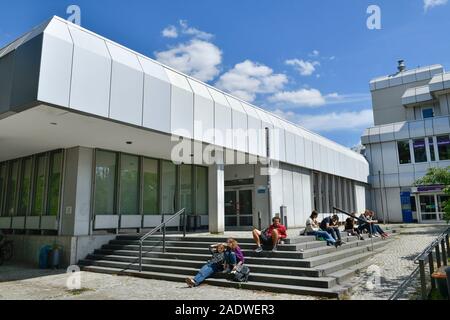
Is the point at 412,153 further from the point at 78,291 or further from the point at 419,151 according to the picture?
the point at 78,291

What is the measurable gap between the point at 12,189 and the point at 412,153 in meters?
27.8

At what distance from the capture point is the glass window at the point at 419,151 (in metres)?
28.2

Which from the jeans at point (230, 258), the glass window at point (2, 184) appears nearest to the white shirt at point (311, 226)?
the jeans at point (230, 258)

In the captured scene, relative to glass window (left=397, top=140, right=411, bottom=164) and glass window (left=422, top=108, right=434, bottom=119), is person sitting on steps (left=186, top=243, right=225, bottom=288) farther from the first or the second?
glass window (left=422, top=108, right=434, bottom=119)

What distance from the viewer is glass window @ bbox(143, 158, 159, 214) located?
15461 millimetres

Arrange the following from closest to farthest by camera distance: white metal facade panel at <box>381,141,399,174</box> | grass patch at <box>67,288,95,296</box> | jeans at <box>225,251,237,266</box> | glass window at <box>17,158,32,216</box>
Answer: grass patch at <box>67,288,95,296</box> < jeans at <box>225,251,237,266</box> < glass window at <box>17,158,32,216</box> < white metal facade panel at <box>381,141,399,174</box>

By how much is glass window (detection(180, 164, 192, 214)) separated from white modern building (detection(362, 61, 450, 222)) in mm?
18884

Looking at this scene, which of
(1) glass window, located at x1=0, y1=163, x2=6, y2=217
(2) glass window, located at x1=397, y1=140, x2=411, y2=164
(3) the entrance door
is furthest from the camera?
(2) glass window, located at x1=397, y1=140, x2=411, y2=164

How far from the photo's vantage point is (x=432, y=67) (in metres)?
34.8

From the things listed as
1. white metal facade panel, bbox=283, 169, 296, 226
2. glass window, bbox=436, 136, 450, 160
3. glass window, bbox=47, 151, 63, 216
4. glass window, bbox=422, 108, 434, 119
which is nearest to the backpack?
glass window, bbox=47, 151, 63, 216

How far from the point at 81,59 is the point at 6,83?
207 cm

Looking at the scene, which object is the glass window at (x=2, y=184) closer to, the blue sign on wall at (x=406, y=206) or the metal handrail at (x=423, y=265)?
the metal handrail at (x=423, y=265)
